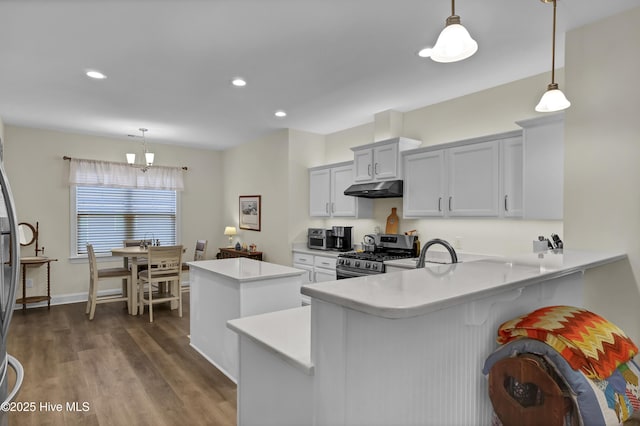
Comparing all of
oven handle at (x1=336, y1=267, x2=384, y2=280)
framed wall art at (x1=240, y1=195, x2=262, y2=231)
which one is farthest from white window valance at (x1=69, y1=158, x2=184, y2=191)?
oven handle at (x1=336, y1=267, x2=384, y2=280)

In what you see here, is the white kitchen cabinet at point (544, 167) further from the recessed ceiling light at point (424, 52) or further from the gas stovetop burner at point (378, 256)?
the gas stovetop burner at point (378, 256)

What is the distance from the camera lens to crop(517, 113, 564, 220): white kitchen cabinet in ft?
9.02

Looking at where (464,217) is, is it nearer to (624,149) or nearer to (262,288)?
(624,149)

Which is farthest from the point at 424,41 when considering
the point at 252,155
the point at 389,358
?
the point at 252,155

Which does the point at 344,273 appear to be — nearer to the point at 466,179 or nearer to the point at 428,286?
the point at 466,179

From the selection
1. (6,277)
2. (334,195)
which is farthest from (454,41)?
(334,195)

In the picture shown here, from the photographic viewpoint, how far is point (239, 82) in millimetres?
3479

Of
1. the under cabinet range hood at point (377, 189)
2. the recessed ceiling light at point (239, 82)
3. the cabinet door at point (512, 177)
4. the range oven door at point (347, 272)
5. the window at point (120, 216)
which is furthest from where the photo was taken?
the window at point (120, 216)

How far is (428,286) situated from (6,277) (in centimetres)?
161

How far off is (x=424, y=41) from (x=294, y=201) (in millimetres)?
3128

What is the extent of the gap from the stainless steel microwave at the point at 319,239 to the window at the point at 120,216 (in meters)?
2.83

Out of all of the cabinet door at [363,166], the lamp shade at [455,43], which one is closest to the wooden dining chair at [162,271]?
the cabinet door at [363,166]

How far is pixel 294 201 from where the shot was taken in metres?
5.34

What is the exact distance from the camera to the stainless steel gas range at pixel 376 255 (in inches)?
152
